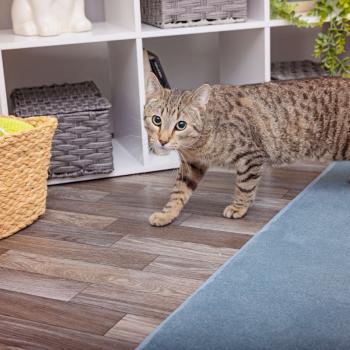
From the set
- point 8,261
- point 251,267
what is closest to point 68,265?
point 8,261

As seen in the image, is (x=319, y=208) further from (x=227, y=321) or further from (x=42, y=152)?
(x=42, y=152)

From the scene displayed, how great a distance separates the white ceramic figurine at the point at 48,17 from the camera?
230 centimetres

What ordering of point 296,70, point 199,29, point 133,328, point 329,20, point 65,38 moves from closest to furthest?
point 133,328, point 65,38, point 199,29, point 329,20, point 296,70

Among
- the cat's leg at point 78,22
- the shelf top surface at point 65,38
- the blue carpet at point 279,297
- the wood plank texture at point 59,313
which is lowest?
the wood plank texture at point 59,313

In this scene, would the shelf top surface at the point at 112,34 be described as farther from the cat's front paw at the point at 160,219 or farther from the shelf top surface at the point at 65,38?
the cat's front paw at the point at 160,219

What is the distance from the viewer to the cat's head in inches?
73.4

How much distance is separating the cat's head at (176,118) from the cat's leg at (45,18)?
61 cm

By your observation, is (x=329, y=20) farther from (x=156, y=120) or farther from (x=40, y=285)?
(x=40, y=285)

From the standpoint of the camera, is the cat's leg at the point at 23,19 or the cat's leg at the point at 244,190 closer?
the cat's leg at the point at 244,190

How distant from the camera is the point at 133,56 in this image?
2.36m

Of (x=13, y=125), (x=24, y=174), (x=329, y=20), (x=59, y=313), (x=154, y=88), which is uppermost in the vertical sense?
(x=329, y=20)

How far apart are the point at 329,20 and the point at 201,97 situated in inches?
→ 37.8

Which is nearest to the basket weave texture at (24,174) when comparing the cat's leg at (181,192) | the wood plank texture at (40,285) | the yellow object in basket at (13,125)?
the yellow object in basket at (13,125)

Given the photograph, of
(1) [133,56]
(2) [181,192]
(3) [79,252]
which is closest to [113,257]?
(3) [79,252]
